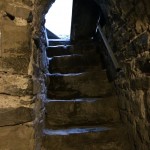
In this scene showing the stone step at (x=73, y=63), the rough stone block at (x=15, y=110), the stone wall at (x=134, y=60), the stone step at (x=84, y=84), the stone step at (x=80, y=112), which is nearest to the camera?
the rough stone block at (x=15, y=110)

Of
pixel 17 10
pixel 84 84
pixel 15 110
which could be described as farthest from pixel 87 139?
pixel 17 10

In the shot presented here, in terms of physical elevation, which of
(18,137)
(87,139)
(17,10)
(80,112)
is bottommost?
(87,139)

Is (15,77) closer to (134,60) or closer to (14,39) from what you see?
(14,39)

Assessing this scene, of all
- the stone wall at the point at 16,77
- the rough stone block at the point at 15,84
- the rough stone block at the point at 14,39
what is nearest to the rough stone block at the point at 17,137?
the stone wall at the point at 16,77

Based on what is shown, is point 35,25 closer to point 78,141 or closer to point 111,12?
point 111,12

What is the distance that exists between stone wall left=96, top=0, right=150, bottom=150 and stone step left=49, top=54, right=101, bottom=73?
828 millimetres

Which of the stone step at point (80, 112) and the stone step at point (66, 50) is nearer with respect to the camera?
the stone step at point (80, 112)

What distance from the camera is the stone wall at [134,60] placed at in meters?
1.36

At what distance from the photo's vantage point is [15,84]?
115cm

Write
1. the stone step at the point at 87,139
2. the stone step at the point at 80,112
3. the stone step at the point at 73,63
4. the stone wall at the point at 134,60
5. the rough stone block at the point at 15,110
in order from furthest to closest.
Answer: the stone step at the point at 73,63, the stone step at the point at 80,112, the stone step at the point at 87,139, the stone wall at the point at 134,60, the rough stone block at the point at 15,110

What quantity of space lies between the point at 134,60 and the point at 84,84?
38.4 inches

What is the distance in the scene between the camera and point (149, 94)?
54.4 inches

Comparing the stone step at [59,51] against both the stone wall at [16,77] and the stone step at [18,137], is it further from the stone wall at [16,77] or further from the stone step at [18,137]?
the stone step at [18,137]

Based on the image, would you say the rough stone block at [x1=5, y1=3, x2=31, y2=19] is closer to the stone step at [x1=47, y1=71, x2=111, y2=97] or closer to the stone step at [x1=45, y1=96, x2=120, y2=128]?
the stone step at [x1=45, y1=96, x2=120, y2=128]
